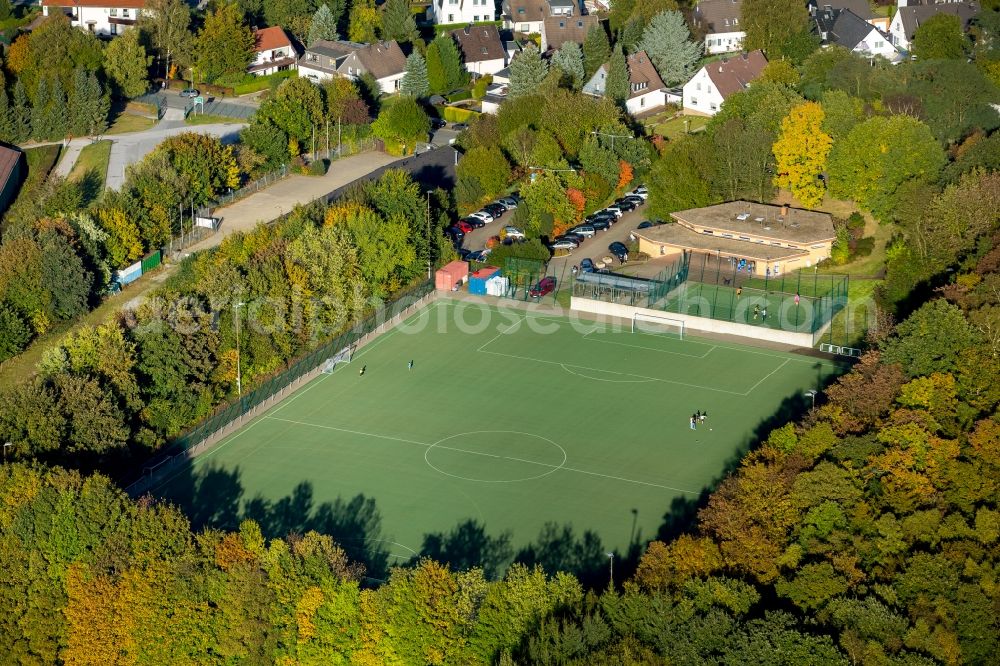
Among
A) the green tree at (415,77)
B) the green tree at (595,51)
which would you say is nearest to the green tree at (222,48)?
the green tree at (415,77)

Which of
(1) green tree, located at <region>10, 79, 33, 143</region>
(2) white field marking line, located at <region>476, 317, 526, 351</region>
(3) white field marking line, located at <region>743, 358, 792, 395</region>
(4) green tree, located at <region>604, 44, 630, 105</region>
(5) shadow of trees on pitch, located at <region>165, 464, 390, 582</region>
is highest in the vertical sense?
(4) green tree, located at <region>604, 44, 630, 105</region>

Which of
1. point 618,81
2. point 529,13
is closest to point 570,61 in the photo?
point 618,81

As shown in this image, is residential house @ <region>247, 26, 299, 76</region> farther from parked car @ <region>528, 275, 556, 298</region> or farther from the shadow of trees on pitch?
the shadow of trees on pitch

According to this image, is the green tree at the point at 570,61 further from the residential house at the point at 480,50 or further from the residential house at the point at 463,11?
the residential house at the point at 463,11

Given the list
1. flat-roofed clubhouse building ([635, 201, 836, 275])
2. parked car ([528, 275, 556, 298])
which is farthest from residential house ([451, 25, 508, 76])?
parked car ([528, 275, 556, 298])

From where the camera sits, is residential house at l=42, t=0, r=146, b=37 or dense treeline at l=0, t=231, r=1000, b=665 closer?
dense treeline at l=0, t=231, r=1000, b=665

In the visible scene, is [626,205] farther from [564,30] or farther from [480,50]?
[564,30]

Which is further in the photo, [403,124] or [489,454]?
[403,124]

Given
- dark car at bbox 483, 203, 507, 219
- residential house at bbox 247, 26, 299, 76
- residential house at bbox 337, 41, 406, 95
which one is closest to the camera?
dark car at bbox 483, 203, 507, 219
